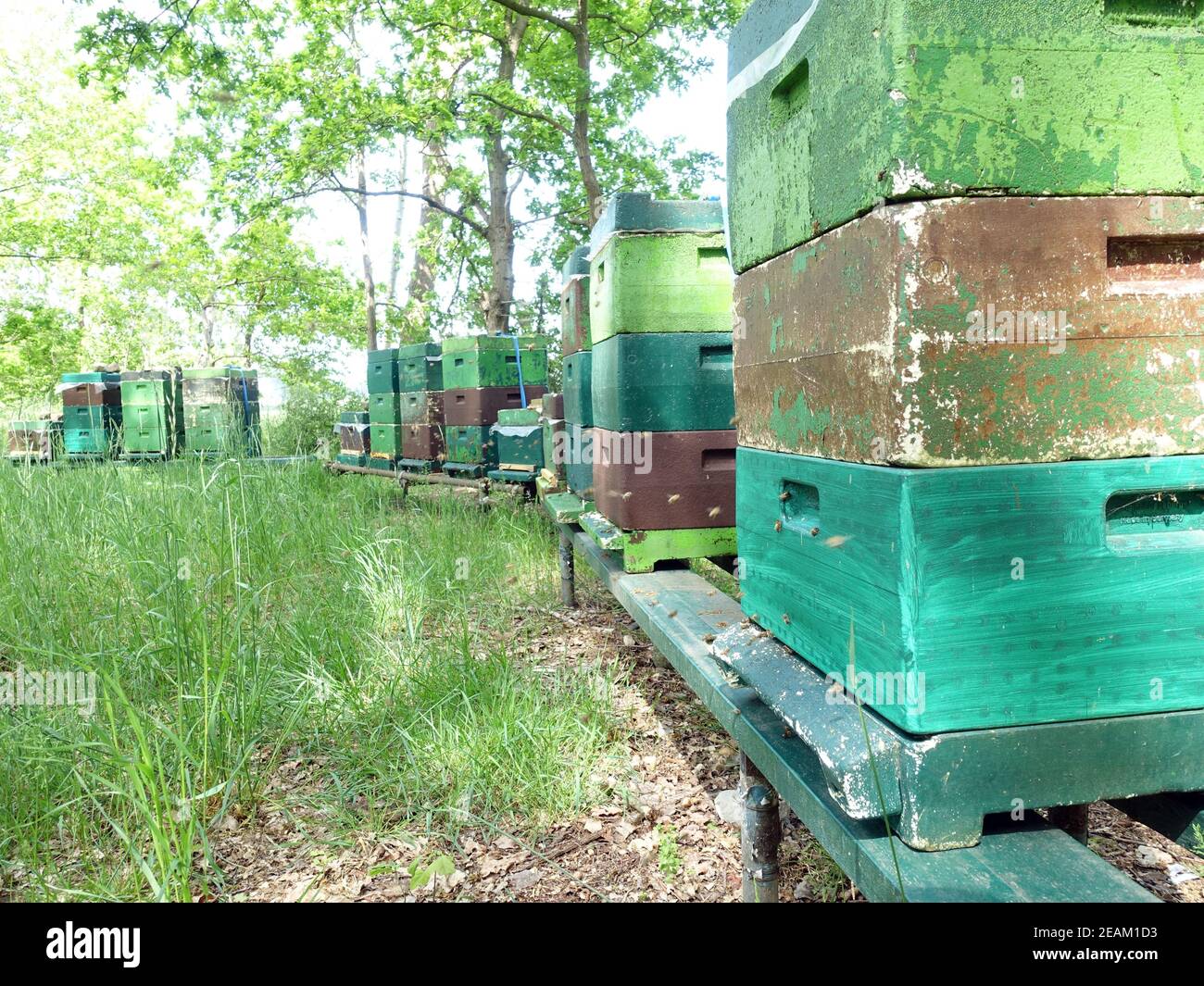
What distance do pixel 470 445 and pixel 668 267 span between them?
446 cm

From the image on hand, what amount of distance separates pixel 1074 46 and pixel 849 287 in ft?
1.35

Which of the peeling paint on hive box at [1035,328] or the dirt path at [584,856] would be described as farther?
the dirt path at [584,856]

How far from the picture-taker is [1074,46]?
104 centimetres

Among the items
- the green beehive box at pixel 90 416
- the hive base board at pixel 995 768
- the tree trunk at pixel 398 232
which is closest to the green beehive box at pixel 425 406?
the green beehive box at pixel 90 416

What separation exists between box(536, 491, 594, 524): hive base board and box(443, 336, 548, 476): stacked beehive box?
7.88 ft

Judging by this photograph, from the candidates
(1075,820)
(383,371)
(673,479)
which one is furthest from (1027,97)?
(383,371)

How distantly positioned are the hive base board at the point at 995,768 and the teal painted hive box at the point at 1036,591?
25 millimetres

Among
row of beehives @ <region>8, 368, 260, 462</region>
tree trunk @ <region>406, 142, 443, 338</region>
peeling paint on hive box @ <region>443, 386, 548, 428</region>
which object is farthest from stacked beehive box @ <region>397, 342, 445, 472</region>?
tree trunk @ <region>406, 142, 443, 338</region>

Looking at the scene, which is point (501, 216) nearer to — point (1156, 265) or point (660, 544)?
point (660, 544)

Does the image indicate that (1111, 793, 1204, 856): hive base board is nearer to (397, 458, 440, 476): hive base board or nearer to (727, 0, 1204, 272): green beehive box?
(727, 0, 1204, 272): green beehive box

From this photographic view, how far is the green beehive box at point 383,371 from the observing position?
8.30 metres

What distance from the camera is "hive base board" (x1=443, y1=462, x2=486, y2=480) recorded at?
22.3ft

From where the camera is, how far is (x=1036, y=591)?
108 cm

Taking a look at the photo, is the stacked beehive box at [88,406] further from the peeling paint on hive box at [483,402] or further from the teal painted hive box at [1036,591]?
the teal painted hive box at [1036,591]
